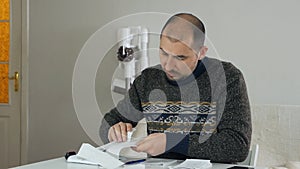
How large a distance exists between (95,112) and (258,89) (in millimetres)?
1329

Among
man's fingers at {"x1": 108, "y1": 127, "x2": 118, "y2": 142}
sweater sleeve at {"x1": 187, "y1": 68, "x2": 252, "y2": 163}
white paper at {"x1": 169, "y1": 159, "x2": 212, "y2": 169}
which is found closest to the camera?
white paper at {"x1": 169, "y1": 159, "x2": 212, "y2": 169}

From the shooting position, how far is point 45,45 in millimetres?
4156

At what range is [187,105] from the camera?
202cm

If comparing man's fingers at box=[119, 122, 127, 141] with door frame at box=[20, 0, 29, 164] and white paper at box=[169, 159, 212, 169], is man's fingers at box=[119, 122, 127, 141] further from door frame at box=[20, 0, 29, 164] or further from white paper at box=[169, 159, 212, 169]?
door frame at box=[20, 0, 29, 164]

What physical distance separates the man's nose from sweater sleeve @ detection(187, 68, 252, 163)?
26 cm

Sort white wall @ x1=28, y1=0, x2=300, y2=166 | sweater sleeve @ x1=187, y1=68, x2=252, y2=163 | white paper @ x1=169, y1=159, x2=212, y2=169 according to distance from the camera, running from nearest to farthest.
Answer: white paper @ x1=169, y1=159, x2=212, y2=169
sweater sleeve @ x1=187, y1=68, x2=252, y2=163
white wall @ x1=28, y1=0, x2=300, y2=166

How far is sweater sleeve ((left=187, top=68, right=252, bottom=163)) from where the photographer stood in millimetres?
1723

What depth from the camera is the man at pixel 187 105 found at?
5.68ft

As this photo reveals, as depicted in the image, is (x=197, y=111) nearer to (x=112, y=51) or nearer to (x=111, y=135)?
(x=111, y=135)

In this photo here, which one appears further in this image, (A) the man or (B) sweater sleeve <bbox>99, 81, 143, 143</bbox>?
(B) sweater sleeve <bbox>99, 81, 143, 143</bbox>

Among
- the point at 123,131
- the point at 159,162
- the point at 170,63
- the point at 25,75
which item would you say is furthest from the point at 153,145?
the point at 25,75

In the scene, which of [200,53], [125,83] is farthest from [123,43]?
[200,53]

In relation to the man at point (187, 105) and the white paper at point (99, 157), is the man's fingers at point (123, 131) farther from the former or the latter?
the white paper at point (99, 157)

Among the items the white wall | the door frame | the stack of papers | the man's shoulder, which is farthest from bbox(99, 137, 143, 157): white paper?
the door frame
